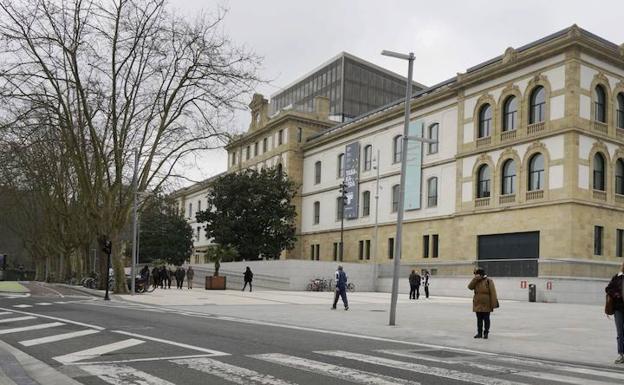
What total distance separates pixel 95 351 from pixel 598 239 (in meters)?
38.8

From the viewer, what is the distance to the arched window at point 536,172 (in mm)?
43091

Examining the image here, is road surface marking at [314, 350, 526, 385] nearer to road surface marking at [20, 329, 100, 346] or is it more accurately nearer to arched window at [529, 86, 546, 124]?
road surface marking at [20, 329, 100, 346]

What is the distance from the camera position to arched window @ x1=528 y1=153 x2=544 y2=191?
4309cm

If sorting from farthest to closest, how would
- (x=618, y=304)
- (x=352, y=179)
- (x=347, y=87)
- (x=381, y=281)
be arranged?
(x=347, y=87) → (x=352, y=179) → (x=381, y=281) → (x=618, y=304)

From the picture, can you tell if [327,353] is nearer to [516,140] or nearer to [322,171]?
[516,140]

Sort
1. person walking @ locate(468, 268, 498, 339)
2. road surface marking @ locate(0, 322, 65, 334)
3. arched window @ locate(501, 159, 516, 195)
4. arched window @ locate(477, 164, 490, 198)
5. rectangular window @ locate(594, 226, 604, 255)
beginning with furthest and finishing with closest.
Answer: arched window @ locate(477, 164, 490, 198) < arched window @ locate(501, 159, 516, 195) < rectangular window @ locate(594, 226, 604, 255) < person walking @ locate(468, 268, 498, 339) < road surface marking @ locate(0, 322, 65, 334)

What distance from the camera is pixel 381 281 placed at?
172 ft

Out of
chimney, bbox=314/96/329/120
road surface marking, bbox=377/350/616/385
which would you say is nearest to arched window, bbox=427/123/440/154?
chimney, bbox=314/96/329/120

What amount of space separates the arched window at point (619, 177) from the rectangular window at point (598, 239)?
3499 millimetres

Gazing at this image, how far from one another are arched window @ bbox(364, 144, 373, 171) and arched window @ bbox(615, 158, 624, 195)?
2332 cm

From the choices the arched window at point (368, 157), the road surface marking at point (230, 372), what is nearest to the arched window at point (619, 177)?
the arched window at point (368, 157)

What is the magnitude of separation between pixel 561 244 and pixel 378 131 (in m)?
24.3

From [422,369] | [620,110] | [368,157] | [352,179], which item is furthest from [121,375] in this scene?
[352,179]

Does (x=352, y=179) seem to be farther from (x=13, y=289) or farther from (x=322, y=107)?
(x=13, y=289)
